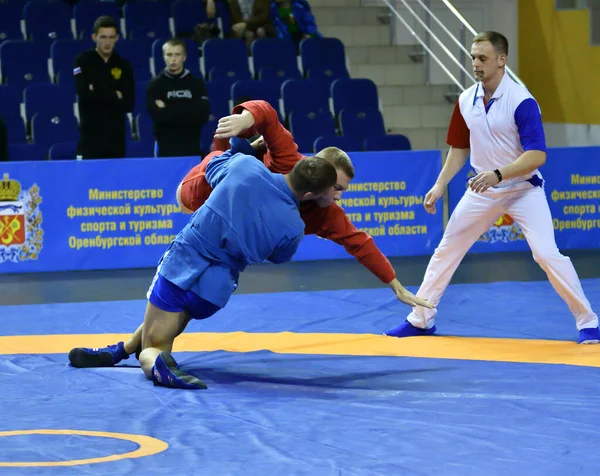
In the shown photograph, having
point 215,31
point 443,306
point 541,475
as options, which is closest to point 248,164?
point 541,475

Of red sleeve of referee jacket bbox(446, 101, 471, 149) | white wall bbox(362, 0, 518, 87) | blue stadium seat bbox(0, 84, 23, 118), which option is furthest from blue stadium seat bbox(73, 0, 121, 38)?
red sleeve of referee jacket bbox(446, 101, 471, 149)

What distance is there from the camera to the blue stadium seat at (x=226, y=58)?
11598 millimetres

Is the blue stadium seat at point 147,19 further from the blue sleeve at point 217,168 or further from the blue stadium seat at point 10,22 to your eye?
the blue sleeve at point 217,168

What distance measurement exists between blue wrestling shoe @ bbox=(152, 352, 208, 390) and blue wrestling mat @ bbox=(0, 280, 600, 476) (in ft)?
0.16

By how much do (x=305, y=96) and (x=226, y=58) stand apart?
102 centimetres

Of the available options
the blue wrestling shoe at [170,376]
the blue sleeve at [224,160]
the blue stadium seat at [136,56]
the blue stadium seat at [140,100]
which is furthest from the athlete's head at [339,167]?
the blue stadium seat at [136,56]

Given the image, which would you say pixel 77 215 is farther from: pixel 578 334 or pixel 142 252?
pixel 578 334

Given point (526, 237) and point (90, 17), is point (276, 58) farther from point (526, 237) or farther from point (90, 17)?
point (526, 237)

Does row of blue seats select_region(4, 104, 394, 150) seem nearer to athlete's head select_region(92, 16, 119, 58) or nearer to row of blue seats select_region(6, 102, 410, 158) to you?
row of blue seats select_region(6, 102, 410, 158)

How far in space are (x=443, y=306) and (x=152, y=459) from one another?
3.85 meters

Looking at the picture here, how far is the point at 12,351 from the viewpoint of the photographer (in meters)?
5.86

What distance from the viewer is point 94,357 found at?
5.35 meters

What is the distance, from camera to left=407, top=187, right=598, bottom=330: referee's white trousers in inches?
234

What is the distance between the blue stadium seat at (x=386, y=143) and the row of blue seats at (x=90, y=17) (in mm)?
2463
